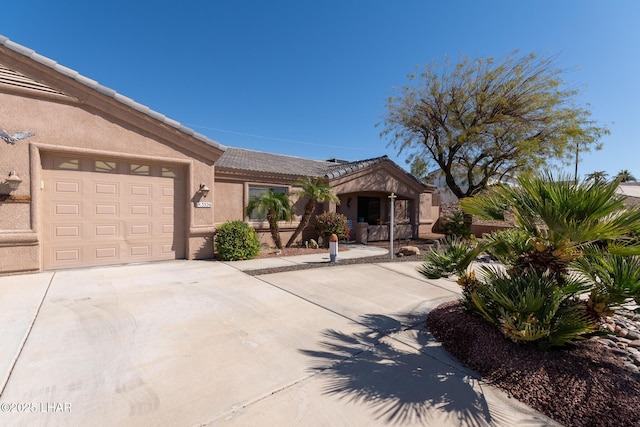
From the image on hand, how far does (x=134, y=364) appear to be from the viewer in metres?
3.22

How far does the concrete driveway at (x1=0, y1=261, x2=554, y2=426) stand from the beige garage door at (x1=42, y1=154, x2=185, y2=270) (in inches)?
71.5

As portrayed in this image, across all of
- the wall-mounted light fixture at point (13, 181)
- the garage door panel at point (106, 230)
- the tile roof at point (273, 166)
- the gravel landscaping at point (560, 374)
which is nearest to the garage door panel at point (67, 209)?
the garage door panel at point (106, 230)

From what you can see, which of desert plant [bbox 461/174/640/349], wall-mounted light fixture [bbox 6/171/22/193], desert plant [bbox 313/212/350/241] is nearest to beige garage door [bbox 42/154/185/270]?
wall-mounted light fixture [bbox 6/171/22/193]

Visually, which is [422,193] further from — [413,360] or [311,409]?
[311,409]

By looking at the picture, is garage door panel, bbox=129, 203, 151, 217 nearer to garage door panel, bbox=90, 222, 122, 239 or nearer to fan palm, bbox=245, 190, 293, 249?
garage door panel, bbox=90, 222, 122, 239

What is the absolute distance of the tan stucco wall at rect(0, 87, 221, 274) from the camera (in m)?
6.88

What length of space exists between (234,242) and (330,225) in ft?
14.5

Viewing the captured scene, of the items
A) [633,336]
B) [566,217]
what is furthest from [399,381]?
[633,336]

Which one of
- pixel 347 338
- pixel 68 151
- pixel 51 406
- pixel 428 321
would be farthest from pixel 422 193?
pixel 51 406

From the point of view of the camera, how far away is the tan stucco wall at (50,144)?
6883 mm

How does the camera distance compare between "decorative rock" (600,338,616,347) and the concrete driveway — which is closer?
the concrete driveway

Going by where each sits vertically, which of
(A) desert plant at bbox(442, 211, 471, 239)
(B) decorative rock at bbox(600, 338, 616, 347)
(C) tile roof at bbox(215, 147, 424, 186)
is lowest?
(B) decorative rock at bbox(600, 338, 616, 347)

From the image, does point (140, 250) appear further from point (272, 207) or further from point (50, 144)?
point (272, 207)

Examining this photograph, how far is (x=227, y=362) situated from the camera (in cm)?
331
